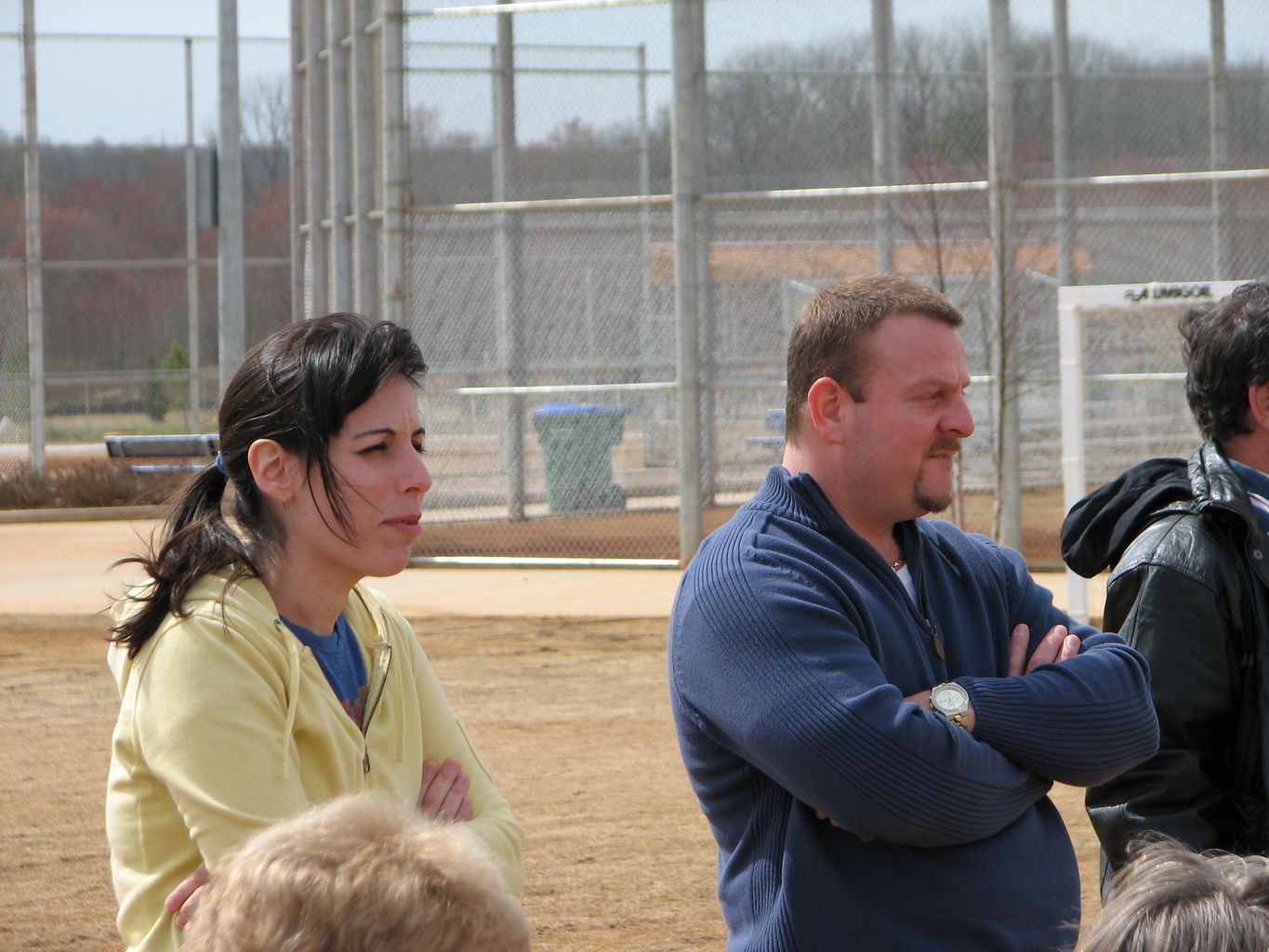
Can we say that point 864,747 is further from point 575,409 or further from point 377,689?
point 575,409

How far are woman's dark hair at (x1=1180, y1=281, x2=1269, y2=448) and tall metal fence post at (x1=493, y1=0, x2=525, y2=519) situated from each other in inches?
476

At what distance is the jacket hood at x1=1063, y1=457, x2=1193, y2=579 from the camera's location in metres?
3.09

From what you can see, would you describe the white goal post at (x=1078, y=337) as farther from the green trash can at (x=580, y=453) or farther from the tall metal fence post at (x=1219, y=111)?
the green trash can at (x=580, y=453)

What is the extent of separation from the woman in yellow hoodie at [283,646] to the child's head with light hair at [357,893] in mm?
579

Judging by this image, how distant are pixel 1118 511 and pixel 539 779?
4474 millimetres

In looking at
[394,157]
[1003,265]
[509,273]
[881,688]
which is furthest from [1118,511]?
[394,157]

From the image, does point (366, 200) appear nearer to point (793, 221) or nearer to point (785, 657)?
point (793, 221)

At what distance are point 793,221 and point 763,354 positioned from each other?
49.8 inches

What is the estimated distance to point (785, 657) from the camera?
94.5 inches

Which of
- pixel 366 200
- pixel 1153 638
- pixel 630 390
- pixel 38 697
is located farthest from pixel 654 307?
pixel 1153 638

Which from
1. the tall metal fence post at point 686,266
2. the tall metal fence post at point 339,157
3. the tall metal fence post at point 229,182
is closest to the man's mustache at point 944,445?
the tall metal fence post at point 686,266

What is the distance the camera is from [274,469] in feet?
8.11

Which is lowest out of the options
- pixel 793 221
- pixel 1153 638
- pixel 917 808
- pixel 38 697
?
pixel 38 697

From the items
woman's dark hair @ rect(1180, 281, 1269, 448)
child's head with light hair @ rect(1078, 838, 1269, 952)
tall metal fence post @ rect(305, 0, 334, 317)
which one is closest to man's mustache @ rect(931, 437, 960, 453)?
woman's dark hair @ rect(1180, 281, 1269, 448)
